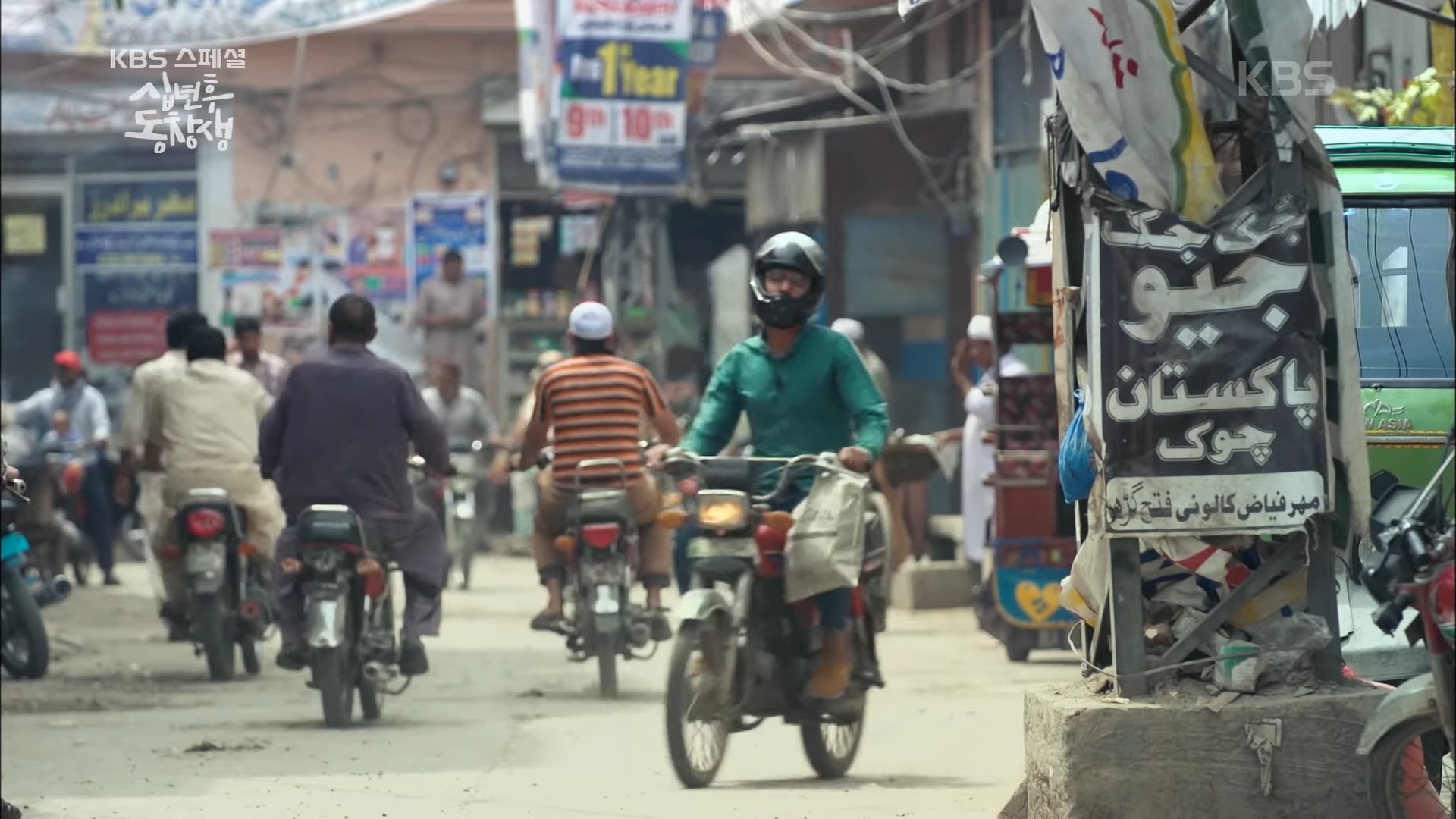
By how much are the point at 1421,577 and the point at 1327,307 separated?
1.06 metres

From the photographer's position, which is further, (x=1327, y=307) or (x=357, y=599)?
(x=357, y=599)

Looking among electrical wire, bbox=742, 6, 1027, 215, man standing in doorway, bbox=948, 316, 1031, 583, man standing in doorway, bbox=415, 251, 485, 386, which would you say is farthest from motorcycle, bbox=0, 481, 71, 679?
man standing in doorway, bbox=415, 251, 485, 386

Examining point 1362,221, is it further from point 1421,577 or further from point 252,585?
point 252,585

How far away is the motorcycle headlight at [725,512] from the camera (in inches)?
320

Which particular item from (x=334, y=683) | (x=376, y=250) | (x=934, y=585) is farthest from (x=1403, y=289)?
(x=376, y=250)

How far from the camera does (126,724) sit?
10.4m

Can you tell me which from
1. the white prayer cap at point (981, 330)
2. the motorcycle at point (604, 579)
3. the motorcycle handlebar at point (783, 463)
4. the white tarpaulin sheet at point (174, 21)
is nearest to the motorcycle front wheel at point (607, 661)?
the motorcycle at point (604, 579)

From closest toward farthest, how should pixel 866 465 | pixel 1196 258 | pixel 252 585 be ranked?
pixel 1196 258
pixel 866 465
pixel 252 585

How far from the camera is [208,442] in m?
12.8

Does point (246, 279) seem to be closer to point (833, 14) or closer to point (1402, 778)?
point (833, 14)

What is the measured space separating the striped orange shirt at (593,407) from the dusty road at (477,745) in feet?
3.66

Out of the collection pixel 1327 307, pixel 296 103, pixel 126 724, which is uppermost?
pixel 296 103

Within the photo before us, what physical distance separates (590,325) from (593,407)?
39 cm

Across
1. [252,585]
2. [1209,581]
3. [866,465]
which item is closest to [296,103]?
[252,585]
